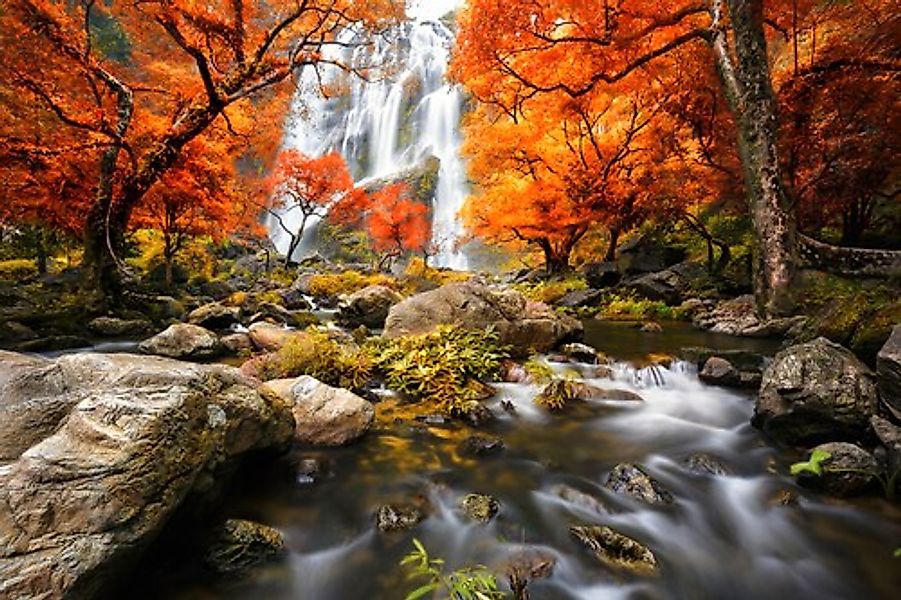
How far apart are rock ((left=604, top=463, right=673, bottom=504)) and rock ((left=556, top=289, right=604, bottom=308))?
1115cm

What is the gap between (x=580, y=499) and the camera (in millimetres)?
3934

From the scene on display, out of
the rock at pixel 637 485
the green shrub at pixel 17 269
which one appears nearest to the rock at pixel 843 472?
the rock at pixel 637 485

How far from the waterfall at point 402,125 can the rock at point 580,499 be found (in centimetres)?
3287

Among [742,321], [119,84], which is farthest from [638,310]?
[119,84]

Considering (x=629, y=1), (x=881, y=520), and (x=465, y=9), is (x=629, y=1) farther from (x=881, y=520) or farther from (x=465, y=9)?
(x=881, y=520)

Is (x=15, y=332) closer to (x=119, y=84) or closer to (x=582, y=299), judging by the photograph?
(x=119, y=84)

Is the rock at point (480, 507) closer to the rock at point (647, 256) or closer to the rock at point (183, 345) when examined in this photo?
the rock at point (183, 345)

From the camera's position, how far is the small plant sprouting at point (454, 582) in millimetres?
2287

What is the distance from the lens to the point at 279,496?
3877 mm

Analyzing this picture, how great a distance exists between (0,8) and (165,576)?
38.9 ft

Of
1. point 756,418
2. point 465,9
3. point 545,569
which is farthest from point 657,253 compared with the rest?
point 545,569

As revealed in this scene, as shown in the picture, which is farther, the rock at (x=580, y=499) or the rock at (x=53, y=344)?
the rock at (x=53, y=344)

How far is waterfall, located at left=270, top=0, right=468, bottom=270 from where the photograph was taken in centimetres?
3784

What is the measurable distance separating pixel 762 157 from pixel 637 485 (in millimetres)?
6797
